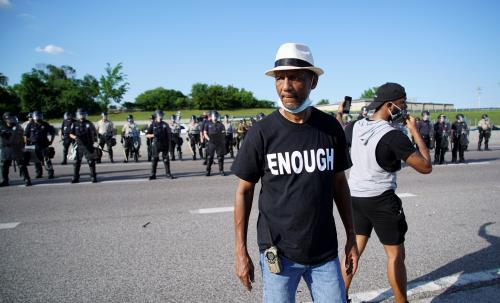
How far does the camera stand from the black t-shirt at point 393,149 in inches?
109

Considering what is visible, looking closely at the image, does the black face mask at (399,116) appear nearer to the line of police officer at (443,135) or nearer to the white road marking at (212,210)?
the white road marking at (212,210)

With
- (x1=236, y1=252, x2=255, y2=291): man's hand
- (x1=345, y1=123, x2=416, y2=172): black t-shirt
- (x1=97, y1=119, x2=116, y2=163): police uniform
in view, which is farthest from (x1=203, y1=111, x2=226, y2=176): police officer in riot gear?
(x1=236, y1=252, x2=255, y2=291): man's hand

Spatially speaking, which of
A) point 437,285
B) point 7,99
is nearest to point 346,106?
point 437,285

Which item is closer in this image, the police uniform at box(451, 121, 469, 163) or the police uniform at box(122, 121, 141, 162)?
the police uniform at box(451, 121, 469, 163)

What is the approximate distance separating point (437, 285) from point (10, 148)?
37.3 feet

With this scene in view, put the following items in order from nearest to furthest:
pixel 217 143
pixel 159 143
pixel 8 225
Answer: pixel 8 225 < pixel 159 143 < pixel 217 143

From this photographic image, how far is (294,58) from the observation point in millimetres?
2000

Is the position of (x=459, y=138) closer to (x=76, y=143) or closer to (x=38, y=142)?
(x=76, y=143)

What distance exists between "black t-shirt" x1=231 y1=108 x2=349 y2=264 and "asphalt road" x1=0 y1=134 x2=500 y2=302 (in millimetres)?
1524

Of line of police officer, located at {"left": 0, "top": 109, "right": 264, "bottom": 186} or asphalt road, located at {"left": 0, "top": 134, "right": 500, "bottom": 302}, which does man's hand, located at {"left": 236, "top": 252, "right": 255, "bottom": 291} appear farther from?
line of police officer, located at {"left": 0, "top": 109, "right": 264, "bottom": 186}

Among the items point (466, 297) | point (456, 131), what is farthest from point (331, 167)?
point (456, 131)

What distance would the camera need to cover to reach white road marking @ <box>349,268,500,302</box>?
10.8 ft

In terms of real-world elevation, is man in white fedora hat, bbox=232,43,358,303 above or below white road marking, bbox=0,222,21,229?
above

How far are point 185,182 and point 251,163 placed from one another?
8.32 meters
